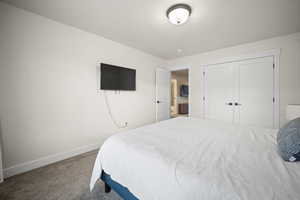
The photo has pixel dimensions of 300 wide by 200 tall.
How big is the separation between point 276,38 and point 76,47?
4232mm

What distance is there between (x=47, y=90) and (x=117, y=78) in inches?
51.2

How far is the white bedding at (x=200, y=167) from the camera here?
62 cm

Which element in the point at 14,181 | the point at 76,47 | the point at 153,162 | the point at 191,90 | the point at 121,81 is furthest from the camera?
the point at 191,90

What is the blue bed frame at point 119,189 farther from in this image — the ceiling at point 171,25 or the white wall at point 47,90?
the ceiling at point 171,25

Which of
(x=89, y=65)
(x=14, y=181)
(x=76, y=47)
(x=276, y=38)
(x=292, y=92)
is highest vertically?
(x=276, y=38)

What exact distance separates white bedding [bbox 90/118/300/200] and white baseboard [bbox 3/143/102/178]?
4.07 ft

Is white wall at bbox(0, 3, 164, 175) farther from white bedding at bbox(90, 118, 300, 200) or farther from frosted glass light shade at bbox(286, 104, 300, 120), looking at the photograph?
frosted glass light shade at bbox(286, 104, 300, 120)

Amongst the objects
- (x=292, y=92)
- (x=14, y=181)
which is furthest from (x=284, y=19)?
(x=14, y=181)

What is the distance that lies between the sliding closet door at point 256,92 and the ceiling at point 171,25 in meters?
0.62

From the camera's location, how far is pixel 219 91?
331 cm

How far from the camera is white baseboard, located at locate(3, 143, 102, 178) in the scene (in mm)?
1615

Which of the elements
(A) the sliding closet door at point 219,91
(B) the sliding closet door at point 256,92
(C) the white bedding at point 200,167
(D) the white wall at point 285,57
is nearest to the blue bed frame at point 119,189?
(C) the white bedding at point 200,167

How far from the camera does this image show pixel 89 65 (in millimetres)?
2379

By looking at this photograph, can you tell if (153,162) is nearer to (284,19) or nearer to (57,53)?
(57,53)
